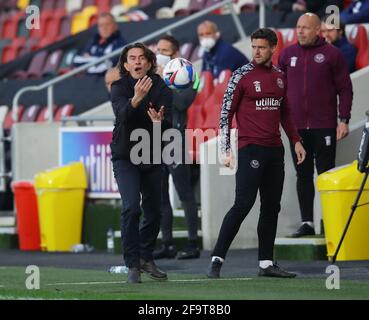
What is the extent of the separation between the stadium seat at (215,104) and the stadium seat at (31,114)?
4484 millimetres

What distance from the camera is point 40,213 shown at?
18.0m

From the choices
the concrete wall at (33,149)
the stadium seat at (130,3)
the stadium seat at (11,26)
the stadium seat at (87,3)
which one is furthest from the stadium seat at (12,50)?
the concrete wall at (33,149)

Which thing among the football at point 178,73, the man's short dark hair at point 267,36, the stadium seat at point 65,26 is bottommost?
the football at point 178,73

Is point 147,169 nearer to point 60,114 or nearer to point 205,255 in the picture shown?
point 205,255

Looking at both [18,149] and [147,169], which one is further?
[18,149]

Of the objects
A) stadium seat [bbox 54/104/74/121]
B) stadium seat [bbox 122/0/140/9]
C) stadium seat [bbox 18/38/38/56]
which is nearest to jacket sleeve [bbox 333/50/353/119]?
stadium seat [bbox 54/104/74/121]

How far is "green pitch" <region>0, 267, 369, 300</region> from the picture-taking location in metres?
10.7

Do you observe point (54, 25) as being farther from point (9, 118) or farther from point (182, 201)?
point (182, 201)

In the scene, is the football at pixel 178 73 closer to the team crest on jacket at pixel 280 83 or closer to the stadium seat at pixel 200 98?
the team crest on jacket at pixel 280 83

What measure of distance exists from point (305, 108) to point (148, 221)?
325 cm

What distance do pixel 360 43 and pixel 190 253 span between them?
12.8 ft

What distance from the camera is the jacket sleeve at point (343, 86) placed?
→ 1467cm

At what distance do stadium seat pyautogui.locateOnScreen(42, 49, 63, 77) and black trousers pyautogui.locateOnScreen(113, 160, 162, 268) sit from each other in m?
11.4
